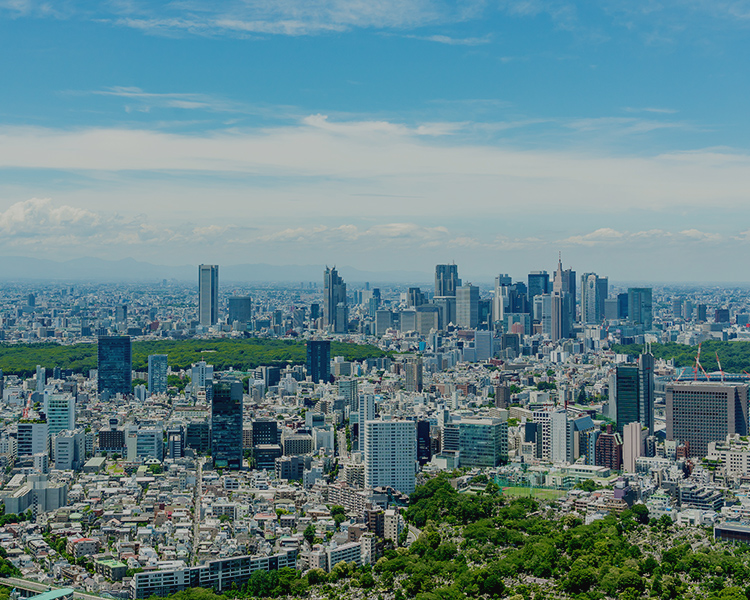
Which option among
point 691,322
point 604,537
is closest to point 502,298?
point 691,322

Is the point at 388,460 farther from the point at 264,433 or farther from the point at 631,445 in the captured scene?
the point at 631,445

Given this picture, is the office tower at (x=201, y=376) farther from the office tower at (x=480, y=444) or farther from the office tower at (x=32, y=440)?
the office tower at (x=480, y=444)

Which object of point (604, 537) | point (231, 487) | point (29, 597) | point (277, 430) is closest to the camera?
point (29, 597)

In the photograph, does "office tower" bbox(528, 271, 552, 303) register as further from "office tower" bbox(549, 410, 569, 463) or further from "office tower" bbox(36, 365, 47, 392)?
"office tower" bbox(549, 410, 569, 463)

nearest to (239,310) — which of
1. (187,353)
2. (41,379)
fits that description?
(187,353)

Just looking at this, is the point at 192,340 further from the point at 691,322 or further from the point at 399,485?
the point at 399,485
